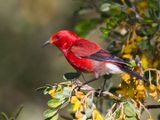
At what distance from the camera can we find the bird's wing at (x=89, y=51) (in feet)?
16.0

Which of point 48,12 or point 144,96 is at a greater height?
point 144,96

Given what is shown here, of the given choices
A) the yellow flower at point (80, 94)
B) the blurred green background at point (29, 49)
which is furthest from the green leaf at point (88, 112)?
the blurred green background at point (29, 49)

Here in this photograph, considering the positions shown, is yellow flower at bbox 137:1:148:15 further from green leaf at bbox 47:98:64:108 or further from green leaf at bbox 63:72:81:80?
green leaf at bbox 47:98:64:108

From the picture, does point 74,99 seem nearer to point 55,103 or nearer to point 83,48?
point 55,103

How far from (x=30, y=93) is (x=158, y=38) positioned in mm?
5240

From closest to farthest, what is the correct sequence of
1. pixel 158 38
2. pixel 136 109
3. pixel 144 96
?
pixel 136 109 → pixel 144 96 → pixel 158 38

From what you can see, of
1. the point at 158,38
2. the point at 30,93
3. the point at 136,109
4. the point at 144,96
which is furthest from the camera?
the point at 30,93

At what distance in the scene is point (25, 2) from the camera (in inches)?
379

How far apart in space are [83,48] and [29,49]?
16.7 ft

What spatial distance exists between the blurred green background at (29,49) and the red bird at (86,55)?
4092 mm

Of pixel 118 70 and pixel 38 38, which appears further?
pixel 38 38

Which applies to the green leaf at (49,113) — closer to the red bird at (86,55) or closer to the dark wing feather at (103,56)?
the dark wing feather at (103,56)

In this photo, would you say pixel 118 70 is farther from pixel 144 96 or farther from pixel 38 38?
pixel 38 38

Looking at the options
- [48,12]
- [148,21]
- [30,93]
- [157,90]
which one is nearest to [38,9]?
[48,12]
